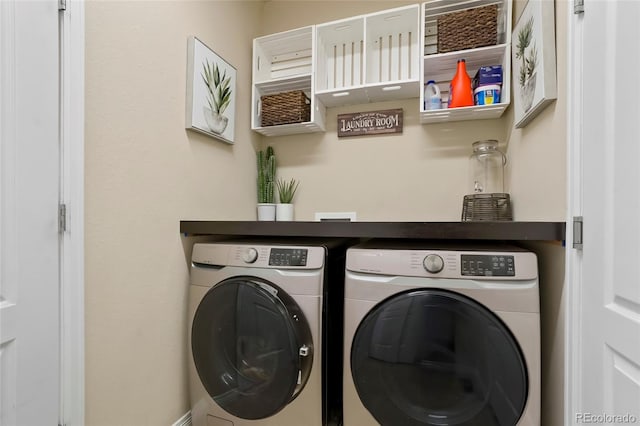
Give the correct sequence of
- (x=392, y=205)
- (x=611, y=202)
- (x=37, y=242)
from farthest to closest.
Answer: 1. (x=392, y=205)
2. (x=37, y=242)
3. (x=611, y=202)

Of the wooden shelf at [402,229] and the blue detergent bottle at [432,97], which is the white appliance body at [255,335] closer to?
the wooden shelf at [402,229]

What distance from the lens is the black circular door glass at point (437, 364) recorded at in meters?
0.96

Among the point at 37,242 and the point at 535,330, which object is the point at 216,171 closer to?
the point at 37,242

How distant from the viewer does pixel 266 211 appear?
6.23 feet

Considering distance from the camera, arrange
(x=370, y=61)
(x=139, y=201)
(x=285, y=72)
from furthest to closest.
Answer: (x=285, y=72) < (x=370, y=61) < (x=139, y=201)

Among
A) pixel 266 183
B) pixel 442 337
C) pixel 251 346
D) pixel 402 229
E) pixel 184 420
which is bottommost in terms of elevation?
pixel 184 420

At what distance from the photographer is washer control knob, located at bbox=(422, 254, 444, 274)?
1.04 m

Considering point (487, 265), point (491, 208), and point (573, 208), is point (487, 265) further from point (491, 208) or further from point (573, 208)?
point (491, 208)

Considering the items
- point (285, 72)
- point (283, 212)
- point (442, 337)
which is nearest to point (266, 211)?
point (283, 212)

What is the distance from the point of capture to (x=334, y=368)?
1.31 m

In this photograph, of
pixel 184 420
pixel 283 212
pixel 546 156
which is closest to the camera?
pixel 546 156

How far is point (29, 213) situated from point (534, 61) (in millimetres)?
1781

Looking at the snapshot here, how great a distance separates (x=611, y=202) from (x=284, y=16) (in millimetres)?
2137

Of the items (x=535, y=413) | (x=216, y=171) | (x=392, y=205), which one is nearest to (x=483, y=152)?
(x=392, y=205)
